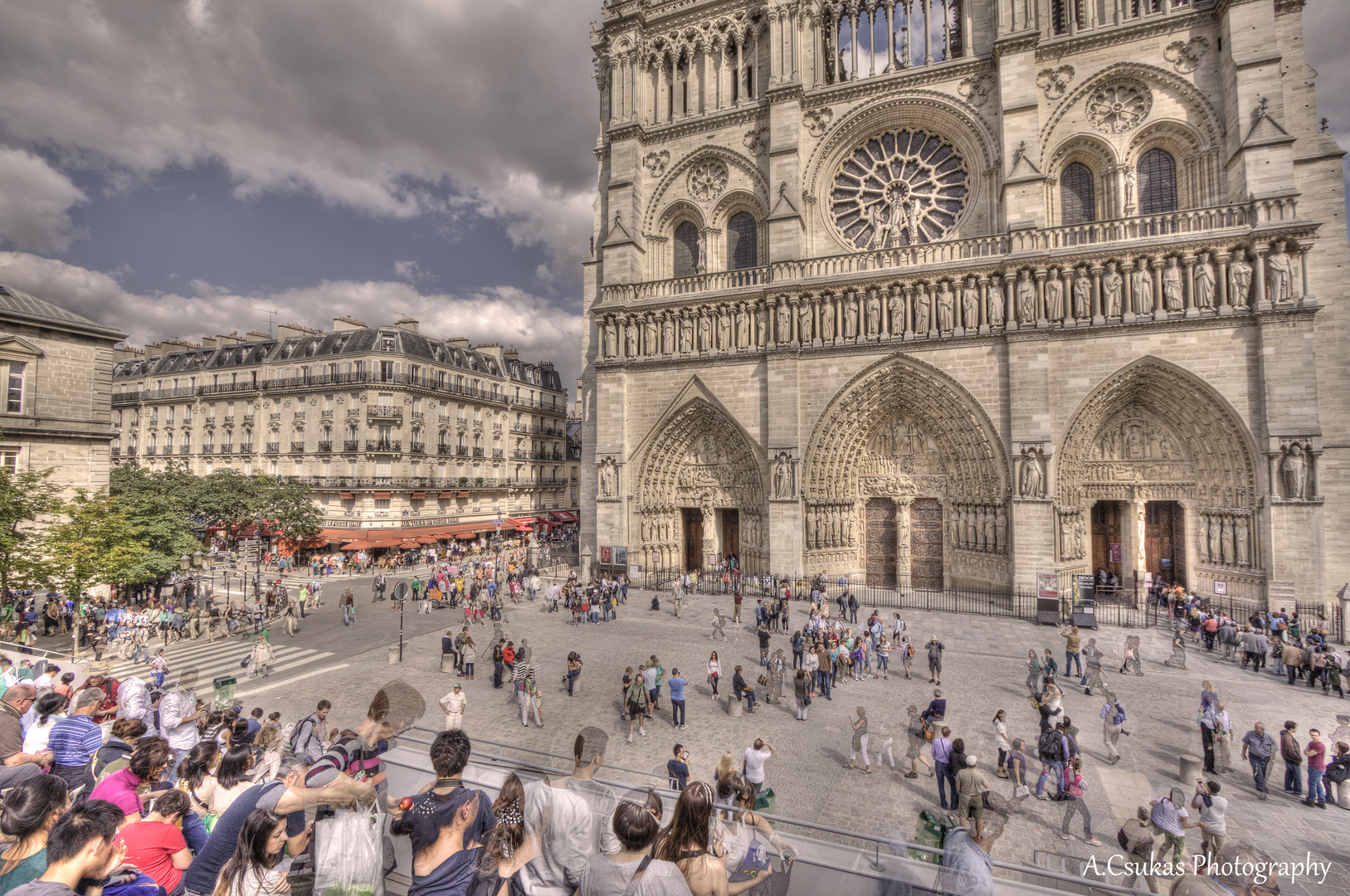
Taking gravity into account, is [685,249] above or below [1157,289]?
above

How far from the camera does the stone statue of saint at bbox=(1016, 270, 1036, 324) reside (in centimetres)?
1711

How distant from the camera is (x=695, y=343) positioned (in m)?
21.2

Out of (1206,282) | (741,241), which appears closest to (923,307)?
(1206,282)

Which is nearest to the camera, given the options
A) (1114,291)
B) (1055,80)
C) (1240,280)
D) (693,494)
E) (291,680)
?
(291,680)

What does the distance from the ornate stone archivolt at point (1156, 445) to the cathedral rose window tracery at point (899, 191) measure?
791 cm

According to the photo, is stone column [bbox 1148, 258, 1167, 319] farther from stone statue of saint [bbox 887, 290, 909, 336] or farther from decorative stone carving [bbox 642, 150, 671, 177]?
decorative stone carving [bbox 642, 150, 671, 177]

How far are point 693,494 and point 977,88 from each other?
1693 cm

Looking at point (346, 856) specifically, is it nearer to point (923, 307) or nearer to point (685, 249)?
point (923, 307)

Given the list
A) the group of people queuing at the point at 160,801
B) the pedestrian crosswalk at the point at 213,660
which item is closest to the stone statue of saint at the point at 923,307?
the group of people queuing at the point at 160,801

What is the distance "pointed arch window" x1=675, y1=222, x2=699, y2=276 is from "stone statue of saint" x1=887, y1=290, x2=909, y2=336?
8250 millimetres

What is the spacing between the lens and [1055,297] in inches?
670

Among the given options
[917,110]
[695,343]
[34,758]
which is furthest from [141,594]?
[917,110]

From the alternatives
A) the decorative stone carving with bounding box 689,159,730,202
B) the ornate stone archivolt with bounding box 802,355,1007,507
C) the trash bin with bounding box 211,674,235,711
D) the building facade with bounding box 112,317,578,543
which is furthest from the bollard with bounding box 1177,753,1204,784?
the building facade with bounding box 112,317,578,543

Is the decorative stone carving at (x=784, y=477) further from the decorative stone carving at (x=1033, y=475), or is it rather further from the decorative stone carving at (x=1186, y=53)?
the decorative stone carving at (x=1186, y=53)
